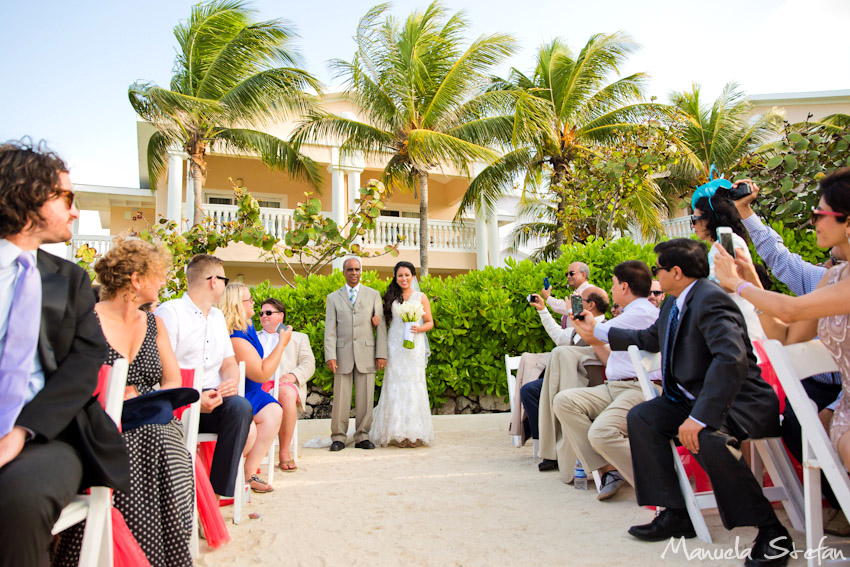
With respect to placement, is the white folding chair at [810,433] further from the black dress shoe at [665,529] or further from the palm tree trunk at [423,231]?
the palm tree trunk at [423,231]

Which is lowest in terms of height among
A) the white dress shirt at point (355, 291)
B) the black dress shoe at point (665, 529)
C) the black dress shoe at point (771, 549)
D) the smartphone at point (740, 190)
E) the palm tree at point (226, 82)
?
the black dress shoe at point (665, 529)

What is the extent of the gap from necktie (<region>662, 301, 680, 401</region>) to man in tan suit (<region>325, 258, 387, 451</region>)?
461 cm

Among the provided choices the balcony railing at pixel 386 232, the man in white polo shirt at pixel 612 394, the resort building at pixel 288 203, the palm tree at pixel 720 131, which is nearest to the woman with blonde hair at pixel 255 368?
the man in white polo shirt at pixel 612 394

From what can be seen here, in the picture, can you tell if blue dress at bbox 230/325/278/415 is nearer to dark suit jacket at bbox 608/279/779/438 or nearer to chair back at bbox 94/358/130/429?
chair back at bbox 94/358/130/429

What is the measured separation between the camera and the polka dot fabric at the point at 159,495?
265 centimetres

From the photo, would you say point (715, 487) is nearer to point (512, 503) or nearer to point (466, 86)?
point (512, 503)

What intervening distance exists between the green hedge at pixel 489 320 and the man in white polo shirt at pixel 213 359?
15.3ft

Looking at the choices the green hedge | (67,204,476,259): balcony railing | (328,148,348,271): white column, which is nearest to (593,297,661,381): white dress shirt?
the green hedge

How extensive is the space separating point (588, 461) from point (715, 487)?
4.69 feet

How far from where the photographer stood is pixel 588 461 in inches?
174

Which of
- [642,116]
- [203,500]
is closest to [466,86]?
[642,116]

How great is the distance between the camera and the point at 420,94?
15.1 meters

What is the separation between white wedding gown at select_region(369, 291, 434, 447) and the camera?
7305 mm

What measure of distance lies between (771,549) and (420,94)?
13740mm
